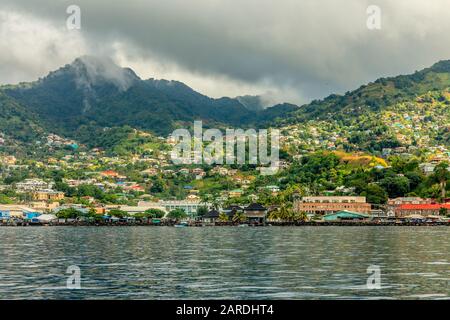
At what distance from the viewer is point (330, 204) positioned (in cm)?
16288

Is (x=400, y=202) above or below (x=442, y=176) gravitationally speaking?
below

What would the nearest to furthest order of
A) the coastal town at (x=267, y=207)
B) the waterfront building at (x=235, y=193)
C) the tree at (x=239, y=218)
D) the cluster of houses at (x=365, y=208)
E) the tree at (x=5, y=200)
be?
the coastal town at (x=267, y=207) → the cluster of houses at (x=365, y=208) → the tree at (x=239, y=218) → the waterfront building at (x=235, y=193) → the tree at (x=5, y=200)

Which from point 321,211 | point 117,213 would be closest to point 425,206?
point 321,211

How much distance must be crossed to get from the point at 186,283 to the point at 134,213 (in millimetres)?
135908

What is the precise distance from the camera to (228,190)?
19650 cm

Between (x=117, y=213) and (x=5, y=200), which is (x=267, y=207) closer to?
(x=117, y=213)

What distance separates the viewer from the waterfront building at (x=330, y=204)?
526ft

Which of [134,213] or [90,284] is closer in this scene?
[90,284]

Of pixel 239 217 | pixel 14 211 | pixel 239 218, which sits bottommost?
pixel 239 218

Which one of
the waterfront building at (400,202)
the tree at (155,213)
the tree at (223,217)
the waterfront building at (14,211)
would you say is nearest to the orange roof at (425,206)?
the waterfront building at (400,202)

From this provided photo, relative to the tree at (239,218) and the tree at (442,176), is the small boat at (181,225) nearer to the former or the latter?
the tree at (239,218)
